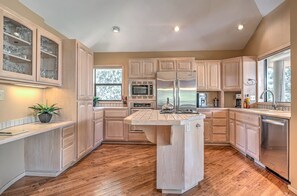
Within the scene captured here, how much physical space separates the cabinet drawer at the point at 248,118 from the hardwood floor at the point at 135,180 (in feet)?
2.31

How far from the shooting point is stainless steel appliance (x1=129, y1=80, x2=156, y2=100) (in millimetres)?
5203

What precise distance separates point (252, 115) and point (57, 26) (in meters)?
3.92

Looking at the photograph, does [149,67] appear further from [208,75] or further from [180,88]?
[208,75]

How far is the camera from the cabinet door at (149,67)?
525cm

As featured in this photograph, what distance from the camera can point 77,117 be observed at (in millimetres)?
3537

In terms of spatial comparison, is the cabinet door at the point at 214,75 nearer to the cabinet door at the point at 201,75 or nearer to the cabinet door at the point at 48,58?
the cabinet door at the point at 201,75

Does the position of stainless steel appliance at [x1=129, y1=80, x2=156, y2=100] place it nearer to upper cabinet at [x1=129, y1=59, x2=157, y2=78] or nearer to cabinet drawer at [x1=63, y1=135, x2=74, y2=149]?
upper cabinet at [x1=129, y1=59, x2=157, y2=78]

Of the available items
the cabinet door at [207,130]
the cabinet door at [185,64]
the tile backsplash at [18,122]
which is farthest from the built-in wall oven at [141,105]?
the tile backsplash at [18,122]

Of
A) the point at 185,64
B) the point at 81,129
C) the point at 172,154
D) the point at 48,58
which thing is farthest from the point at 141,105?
the point at 172,154

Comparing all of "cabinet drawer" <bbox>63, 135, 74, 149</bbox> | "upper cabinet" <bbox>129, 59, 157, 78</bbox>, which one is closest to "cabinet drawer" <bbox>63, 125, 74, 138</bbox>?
"cabinet drawer" <bbox>63, 135, 74, 149</bbox>

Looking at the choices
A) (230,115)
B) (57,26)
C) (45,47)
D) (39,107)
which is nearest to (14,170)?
(39,107)

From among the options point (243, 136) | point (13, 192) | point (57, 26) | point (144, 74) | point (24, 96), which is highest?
point (57, 26)

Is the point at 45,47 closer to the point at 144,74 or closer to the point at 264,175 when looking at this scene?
the point at 144,74

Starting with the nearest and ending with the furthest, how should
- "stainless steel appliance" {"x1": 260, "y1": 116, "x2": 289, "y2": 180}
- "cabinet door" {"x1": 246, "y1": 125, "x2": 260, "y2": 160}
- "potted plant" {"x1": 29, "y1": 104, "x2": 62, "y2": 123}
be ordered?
"stainless steel appliance" {"x1": 260, "y1": 116, "x2": 289, "y2": 180}
"potted plant" {"x1": 29, "y1": 104, "x2": 62, "y2": 123}
"cabinet door" {"x1": 246, "y1": 125, "x2": 260, "y2": 160}
